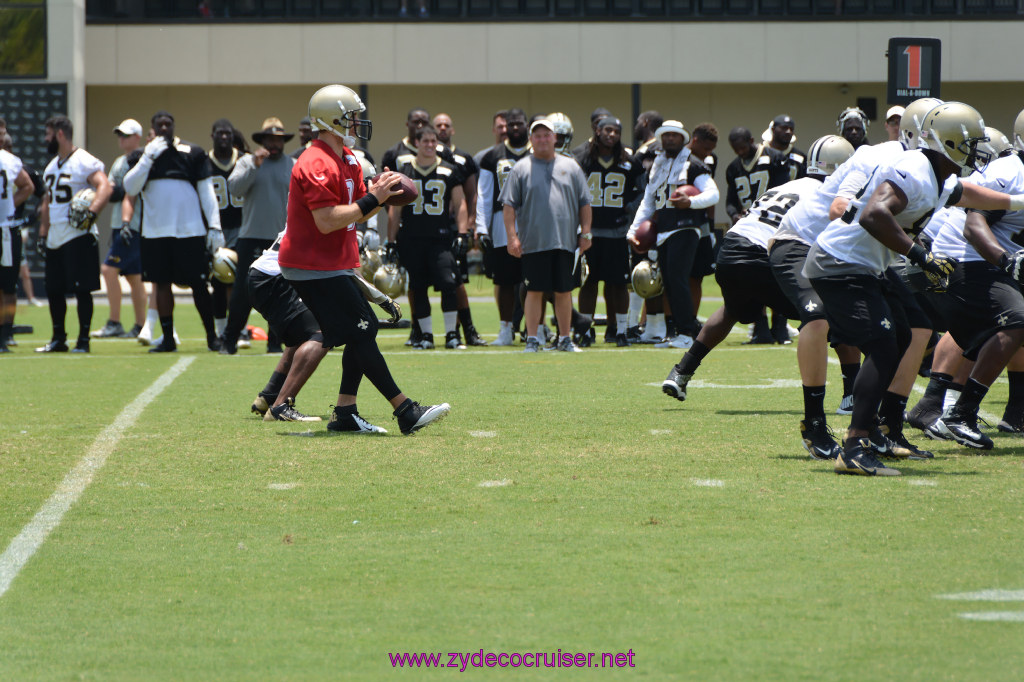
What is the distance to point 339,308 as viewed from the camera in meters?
8.18

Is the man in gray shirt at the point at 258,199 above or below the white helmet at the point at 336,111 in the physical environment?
below

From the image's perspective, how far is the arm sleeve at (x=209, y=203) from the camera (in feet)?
45.2

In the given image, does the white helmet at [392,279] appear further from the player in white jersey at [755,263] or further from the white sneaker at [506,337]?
the player in white jersey at [755,263]

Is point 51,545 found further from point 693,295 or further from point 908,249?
point 693,295

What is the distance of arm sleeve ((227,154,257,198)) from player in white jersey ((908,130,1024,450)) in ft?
22.7

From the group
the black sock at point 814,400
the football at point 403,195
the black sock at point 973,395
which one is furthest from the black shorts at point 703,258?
the black sock at point 814,400

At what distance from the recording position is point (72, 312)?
19.4 meters

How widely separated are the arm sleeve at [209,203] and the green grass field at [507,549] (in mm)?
4452

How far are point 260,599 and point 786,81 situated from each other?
89.3 ft

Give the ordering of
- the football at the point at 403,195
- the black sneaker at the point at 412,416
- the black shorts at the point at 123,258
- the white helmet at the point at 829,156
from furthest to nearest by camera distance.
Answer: the black shorts at the point at 123,258, the white helmet at the point at 829,156, the black sneaker at the point at 412,416, the football at the point at 403,195

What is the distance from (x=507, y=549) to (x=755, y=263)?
4.03 metres

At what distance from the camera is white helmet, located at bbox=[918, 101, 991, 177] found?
661 centimetres

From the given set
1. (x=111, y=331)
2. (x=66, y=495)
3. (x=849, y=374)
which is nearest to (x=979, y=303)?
(x=849, y=374)

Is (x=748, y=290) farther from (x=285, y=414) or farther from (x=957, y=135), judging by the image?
(x=285, y=414)
